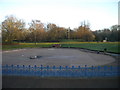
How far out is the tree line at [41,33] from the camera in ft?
112

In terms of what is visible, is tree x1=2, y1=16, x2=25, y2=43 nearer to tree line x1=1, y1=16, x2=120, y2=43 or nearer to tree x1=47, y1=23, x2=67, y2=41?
tree line x1=1, y1=16, x2=120, y2=43

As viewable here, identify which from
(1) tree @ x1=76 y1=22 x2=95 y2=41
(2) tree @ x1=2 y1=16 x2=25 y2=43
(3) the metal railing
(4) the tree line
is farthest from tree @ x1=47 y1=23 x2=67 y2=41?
(3) the metal railing

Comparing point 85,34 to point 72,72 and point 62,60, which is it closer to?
point 62,60

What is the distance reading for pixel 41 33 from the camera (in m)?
51.7

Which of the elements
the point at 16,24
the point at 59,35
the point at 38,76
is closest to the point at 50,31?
the point at 59,35

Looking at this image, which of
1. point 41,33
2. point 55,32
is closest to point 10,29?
point 41,33

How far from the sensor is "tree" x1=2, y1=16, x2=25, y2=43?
3350cm

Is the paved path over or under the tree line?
under

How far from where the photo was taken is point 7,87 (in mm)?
5902

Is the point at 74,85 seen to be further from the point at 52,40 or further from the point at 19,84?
the point at 52,40

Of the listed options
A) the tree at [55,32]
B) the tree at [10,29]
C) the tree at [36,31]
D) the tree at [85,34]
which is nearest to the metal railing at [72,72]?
the tree at [10,29]

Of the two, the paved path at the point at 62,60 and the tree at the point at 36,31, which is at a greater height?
the tree at the point at 36,31

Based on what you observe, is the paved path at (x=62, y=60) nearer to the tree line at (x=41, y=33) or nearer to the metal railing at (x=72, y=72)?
the metal railing at (x=72, y=72)

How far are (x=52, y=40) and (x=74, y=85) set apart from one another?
1885 inches
